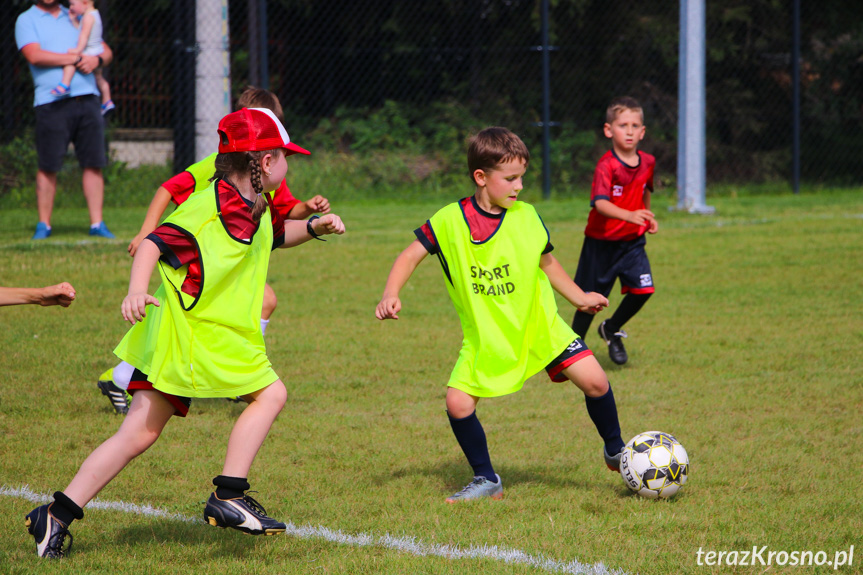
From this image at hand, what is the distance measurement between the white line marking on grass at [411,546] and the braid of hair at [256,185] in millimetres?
1121

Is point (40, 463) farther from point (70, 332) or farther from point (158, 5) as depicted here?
point (158, 5)

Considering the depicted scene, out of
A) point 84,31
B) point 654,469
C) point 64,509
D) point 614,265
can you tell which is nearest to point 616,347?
point 614,265

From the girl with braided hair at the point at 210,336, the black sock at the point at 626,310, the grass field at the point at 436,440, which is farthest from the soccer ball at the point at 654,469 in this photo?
the black sock at the point at 626,310

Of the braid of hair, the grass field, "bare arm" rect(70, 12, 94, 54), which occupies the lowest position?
the grass field

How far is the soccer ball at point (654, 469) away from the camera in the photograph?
364 cm

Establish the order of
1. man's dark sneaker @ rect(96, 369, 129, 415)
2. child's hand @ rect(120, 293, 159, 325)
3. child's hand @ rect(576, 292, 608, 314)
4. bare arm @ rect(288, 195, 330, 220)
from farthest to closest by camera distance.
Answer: man's dark sneaker @ rect(96, 369, 129, 415), bare arm @ rect(288, 195, 330, 220), child's hand @ rect(576, 292, 608, 314), child's hand @ rect(120, 293, 159, 325)

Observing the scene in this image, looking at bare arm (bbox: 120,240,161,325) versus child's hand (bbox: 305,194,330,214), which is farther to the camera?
child's hand (bbox: 305,194,330,214)

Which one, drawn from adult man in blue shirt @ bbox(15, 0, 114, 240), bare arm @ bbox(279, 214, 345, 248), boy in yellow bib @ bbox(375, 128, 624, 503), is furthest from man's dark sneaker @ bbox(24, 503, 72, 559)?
adult man in blue shirt @ bbox(15, 0, 114, 240)

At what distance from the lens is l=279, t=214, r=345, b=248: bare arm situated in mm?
3557

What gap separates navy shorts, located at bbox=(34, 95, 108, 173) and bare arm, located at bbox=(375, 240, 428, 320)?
641 centimetres

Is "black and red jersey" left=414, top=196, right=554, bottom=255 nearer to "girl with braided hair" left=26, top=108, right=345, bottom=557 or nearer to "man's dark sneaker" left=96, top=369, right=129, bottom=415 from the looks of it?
"girl with braided hair" left=26, top=108, right=345, bottom=557

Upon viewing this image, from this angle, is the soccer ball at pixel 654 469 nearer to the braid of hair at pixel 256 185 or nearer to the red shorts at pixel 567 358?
the red shorts at pixel 567 358

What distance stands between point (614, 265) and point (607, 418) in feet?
7.33

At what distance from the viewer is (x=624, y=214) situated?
213 inches
